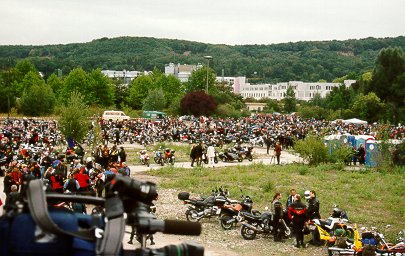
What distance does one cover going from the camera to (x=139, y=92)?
317 ft

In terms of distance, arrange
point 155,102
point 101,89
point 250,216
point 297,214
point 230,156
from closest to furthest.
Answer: point 297,214
point 250,216
point 230,156
point 155,102
point 101,89

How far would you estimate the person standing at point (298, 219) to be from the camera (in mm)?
13492

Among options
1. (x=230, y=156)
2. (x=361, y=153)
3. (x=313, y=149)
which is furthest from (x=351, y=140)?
(x=230, y=156)

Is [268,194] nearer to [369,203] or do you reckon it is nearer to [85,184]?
[369,203]

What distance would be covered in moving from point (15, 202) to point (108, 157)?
2236cm

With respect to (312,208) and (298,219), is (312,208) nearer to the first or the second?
(312,208)

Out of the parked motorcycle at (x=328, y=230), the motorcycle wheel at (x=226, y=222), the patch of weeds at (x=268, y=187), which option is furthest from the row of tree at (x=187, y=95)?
the parked motorcycle at (x=328, y=230)

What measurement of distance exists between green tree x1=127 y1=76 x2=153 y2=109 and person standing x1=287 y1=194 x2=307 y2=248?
82.4m

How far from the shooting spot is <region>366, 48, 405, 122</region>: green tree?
2918 inches

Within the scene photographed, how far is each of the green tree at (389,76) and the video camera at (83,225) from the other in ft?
246

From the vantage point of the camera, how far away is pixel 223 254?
12.8 meters

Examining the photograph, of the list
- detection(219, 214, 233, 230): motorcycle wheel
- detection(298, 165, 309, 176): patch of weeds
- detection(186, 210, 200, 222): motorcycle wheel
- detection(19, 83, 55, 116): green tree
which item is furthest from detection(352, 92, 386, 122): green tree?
detection(219, 214, 233, 230): motorcycle wheel

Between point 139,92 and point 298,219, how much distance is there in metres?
A: 84.5

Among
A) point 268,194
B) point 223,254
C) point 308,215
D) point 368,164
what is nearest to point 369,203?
point 268,194
